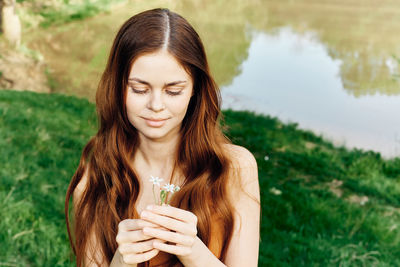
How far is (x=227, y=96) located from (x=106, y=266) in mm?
8792

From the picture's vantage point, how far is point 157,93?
6.00 feet

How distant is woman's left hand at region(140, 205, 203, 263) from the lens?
1.58m

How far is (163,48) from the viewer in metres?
1.84

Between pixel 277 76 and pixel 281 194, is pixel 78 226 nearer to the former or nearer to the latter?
pixel 281 194

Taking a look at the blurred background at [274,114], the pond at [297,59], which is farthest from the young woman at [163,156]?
the pond at [297,59]

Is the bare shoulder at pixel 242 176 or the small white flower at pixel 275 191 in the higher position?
the bare shoulder at pixel 242 176

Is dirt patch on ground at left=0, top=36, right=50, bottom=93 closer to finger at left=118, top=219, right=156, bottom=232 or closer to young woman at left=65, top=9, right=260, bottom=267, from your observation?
young woman at left=65, top=9, right=260, bottom=267

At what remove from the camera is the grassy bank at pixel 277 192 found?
138 inches

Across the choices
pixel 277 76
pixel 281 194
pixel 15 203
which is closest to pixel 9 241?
pixel 15 203

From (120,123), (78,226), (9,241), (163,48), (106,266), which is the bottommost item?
(9,241)

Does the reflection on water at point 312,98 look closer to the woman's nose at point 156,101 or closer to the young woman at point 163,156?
the young woman at point 163,156

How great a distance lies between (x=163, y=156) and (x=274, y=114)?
7696 mm

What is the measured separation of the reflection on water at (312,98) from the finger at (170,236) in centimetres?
638

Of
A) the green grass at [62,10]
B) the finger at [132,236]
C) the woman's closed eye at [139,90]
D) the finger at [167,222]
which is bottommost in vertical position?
the finger at [132,236]
